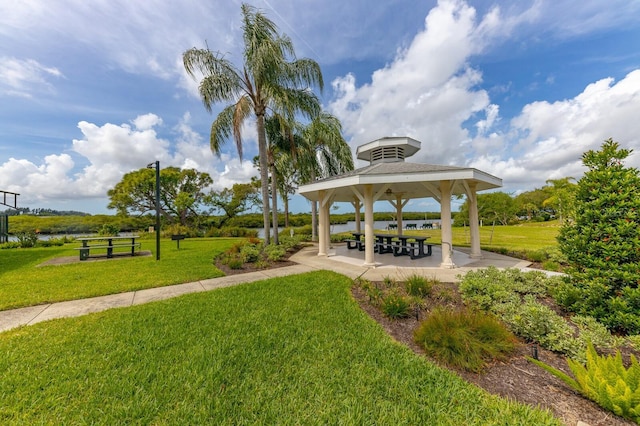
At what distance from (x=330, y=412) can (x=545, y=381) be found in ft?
8.30

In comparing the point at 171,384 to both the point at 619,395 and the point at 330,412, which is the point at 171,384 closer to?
the point at 330,412

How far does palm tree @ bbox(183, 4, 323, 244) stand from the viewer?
32.6ft

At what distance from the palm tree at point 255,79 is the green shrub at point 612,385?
10439 mm

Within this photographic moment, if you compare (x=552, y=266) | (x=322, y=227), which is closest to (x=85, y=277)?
(x=322, y=227)

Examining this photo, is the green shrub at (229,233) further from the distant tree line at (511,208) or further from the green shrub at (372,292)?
the distant tree line at (511,208)

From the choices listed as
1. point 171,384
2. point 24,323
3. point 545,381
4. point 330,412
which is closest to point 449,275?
point 545,381

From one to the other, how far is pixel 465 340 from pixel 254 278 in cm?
539

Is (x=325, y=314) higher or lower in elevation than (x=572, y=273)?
lower

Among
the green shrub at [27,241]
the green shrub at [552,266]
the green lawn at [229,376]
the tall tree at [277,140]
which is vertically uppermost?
the tall tree at [277,140]

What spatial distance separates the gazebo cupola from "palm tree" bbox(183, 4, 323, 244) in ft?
13.0

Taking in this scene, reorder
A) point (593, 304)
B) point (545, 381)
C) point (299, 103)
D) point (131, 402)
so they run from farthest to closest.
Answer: point (299, 103)
point (593, 304)
point (545, 381)
point (131, 402)

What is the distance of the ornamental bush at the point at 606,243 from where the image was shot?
11.3 feet

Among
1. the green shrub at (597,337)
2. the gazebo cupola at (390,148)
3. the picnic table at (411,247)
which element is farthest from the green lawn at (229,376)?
the gazebo cupola at (390,148)

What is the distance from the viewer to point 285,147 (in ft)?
45.7
